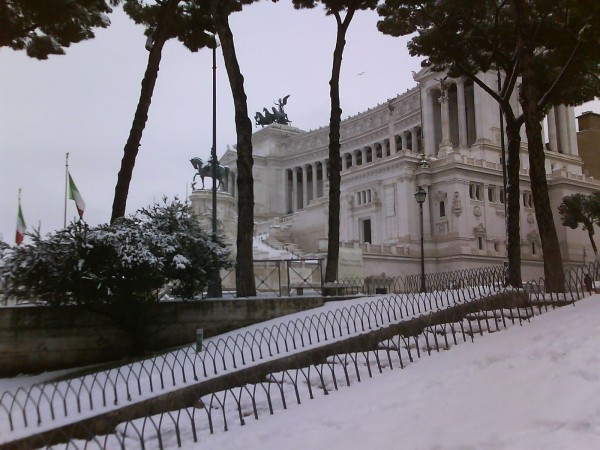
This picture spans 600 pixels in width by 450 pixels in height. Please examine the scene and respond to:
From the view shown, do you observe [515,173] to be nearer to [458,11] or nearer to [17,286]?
[458,11]

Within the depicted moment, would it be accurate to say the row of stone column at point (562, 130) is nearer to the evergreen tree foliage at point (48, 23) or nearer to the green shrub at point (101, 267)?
the evergreen tree foliage at point (48, 23)

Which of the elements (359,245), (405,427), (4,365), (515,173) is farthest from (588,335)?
(359,245)

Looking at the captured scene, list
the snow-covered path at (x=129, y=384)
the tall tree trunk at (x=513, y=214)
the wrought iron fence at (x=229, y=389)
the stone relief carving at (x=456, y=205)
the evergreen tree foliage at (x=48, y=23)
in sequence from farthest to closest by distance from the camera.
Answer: the stone relief carving at (x=456, y=205), the evergreen tree foliage at (x=48, y=23), the tall tree trunk at (x=513, y=214), the snow-covered path at (x=129, y=384), the wrought iron fence at (x=229, y=389)

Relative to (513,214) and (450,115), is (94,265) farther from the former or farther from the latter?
(450,115)

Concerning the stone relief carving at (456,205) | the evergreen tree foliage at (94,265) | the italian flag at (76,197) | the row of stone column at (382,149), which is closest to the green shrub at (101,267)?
the evergreen tree foliage at (94,265)

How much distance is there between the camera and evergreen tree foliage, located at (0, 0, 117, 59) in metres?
16.3

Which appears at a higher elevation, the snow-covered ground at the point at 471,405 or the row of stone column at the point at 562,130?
the row of stone column at the point at 562,130

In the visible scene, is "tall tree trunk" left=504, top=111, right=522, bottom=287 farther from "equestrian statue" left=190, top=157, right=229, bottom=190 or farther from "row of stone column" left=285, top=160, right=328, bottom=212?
"row of stone column" left=285, top=160, right=328, bottom=212

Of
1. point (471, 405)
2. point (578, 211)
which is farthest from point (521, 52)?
point (578, 211)

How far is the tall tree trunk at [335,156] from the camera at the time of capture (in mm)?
16688

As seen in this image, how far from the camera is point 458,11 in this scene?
16.3m

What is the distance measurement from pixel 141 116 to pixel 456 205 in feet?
94.8

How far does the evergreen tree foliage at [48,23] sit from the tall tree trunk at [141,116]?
2290 mm

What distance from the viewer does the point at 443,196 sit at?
136ft
